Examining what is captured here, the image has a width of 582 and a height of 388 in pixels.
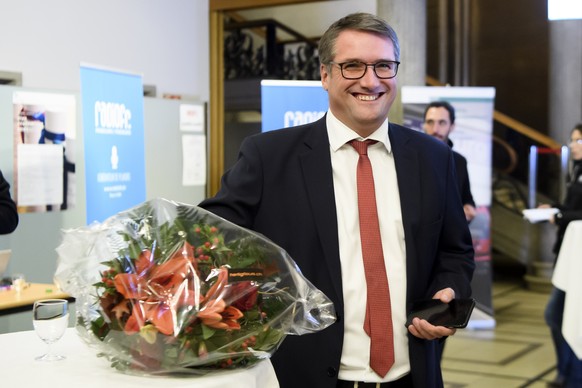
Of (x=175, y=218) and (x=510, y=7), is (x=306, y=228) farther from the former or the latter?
(x=510, y=7)

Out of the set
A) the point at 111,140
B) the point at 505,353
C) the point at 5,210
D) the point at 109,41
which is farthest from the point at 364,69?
the point at 109,41

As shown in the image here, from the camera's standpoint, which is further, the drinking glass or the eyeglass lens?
the eyeglass lens

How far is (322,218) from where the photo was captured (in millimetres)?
2174

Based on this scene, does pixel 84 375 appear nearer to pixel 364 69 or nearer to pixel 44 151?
pixel 364 69

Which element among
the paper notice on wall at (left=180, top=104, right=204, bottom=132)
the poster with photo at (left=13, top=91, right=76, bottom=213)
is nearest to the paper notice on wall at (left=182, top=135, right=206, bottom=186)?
the paper notice on wall at (left=180, top=104, right=204, bottom=132)

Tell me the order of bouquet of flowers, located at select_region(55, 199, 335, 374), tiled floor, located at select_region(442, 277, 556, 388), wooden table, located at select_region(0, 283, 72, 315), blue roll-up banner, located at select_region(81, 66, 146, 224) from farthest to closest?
tiled floor, located at select_region(442, 277, 556, 388) < blue roll-up banner, located at select_region(81, 66, 146, 224) < wooden table, located at select_region(0, 283, 72, 315) < bouquet of flowers, located at select_region(55, 199, 335, 374)

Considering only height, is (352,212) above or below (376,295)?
above

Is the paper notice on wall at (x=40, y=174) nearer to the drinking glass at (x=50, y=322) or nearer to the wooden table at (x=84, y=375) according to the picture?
the wooden table at (x=84, y=375)

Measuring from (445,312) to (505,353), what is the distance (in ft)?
17.0

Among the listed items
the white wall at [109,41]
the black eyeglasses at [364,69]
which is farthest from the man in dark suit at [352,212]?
the white wall at [109,41]

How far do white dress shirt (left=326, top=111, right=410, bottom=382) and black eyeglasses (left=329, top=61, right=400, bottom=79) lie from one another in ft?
0.53

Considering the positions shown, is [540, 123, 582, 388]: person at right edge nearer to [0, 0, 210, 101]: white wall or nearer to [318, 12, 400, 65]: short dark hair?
[318, 12, 400, 65]: short dark hair

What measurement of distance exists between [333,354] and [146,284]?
0.65m

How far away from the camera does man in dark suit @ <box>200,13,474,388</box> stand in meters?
2.14
